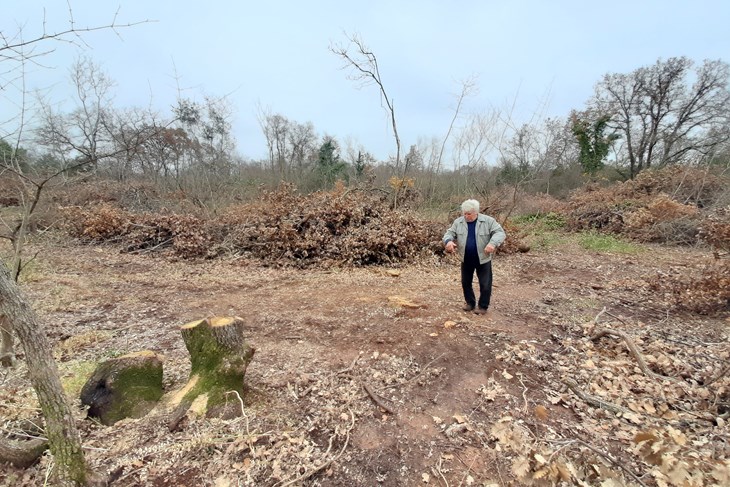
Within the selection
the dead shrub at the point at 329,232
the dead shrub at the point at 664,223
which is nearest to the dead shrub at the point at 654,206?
the dead shrub at the point at 664,223

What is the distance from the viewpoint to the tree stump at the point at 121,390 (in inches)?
110

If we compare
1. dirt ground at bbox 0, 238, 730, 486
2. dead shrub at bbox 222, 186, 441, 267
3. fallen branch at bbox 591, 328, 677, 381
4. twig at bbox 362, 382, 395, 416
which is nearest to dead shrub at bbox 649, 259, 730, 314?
dirt ground at bbox 0, 238, 730, 486

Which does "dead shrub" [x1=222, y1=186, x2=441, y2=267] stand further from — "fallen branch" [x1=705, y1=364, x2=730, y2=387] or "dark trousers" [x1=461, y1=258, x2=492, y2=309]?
"fallen branch" [x1=705, y1=364, x2=730, y2=387]

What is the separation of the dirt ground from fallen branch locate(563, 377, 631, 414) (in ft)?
0.13

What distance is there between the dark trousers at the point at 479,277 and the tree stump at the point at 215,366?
2862mm

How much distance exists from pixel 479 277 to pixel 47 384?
4201mm

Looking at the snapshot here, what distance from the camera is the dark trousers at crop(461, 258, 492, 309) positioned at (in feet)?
14.7

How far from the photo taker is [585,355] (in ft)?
12.3

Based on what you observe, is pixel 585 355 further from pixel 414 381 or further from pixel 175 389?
pixel 175 389

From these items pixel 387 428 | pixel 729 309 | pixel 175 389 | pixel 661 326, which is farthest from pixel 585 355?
pixel 175 389

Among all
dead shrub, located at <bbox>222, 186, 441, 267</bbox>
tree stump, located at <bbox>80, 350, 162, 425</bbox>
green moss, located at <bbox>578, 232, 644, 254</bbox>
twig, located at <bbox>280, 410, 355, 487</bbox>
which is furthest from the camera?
green moss, located at <bbox>578, 232, 644, 254</bbox>

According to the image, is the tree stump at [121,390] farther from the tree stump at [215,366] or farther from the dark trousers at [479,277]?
the dark trousers at [479,277]

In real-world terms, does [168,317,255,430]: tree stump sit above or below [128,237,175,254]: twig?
below

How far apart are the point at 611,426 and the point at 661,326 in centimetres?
255
